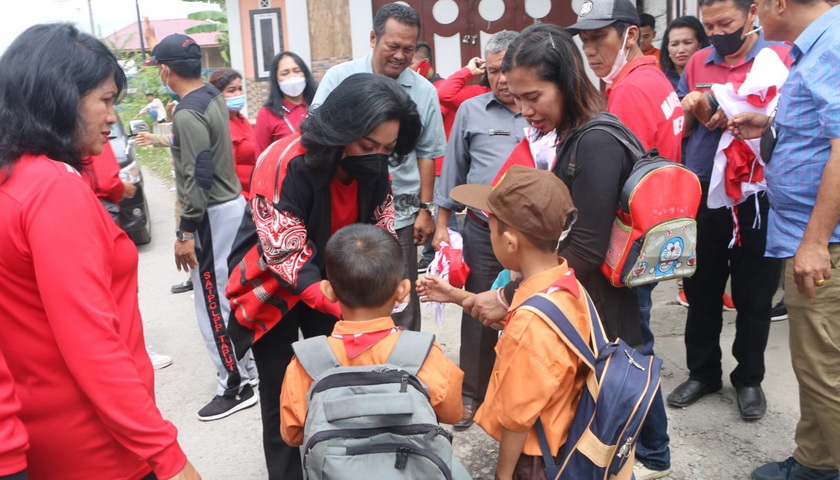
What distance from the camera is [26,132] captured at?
1544 millimetres

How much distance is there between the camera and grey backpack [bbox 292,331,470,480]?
1.71m

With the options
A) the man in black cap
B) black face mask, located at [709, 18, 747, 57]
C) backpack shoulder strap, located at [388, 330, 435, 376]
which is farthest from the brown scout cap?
the man in black cap

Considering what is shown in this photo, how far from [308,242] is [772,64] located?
6.97 ft

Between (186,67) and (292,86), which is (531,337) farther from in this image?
(292,86)

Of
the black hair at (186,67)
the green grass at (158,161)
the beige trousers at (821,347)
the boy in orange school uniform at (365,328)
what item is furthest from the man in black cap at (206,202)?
the green grass at (158,161)

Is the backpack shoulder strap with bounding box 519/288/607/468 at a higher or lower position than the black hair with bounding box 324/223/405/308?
lower

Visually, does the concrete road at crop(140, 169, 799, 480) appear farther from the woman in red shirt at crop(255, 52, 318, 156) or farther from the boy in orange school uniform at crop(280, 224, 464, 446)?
the woman in red shirt at crop(255, 52, 318, 156)

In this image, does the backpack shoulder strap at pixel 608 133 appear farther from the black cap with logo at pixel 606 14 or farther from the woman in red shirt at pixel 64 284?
the woman in red shirt at pixel 64 284

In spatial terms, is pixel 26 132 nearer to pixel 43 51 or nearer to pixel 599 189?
pixel 43 51

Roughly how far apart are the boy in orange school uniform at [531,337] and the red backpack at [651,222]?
0.26 meters

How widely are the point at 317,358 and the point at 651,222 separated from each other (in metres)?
1.13

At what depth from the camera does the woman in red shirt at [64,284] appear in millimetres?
1482

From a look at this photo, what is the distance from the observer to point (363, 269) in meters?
1.96

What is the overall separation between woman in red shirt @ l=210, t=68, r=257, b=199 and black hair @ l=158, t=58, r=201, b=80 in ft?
3.20
